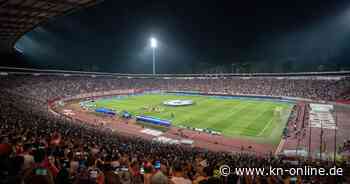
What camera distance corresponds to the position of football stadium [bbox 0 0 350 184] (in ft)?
98.8

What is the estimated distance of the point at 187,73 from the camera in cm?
9662

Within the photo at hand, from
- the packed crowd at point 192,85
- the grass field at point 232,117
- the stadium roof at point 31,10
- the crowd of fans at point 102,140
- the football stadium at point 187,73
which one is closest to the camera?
the crowd of fans at point 102,140

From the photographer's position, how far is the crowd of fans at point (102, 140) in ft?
21.8

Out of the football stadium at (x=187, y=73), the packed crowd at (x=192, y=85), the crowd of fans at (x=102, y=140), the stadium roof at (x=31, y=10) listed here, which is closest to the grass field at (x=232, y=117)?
the football stadium at (x=187, y=73)

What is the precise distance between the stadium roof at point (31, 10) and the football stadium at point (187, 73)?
0.34 ft

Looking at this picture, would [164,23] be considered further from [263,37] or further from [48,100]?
[48,100]

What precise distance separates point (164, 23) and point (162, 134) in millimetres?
47400

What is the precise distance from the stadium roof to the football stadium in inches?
4.1

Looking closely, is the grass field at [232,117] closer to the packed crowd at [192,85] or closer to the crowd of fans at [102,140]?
Result: the crowd of fans at [102,140]

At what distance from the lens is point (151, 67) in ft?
342

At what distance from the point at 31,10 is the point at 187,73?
73705 millimetres

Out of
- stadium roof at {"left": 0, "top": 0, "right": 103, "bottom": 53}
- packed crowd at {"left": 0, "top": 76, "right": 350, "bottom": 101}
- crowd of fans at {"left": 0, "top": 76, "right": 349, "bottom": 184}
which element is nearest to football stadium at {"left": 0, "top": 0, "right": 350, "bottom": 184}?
stadium roof at {"left": 0, "top": 0, "right": 103, "bottom": 53}

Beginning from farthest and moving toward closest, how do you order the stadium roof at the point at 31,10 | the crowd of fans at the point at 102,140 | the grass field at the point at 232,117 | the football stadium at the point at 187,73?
the grass field at the point at 232,117
the football stadium at the point at 187,73
the stadium roof at the point at 31,10
the crowd of fans at the point at 102,140

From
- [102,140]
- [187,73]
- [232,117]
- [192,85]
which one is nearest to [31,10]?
[102,140]
